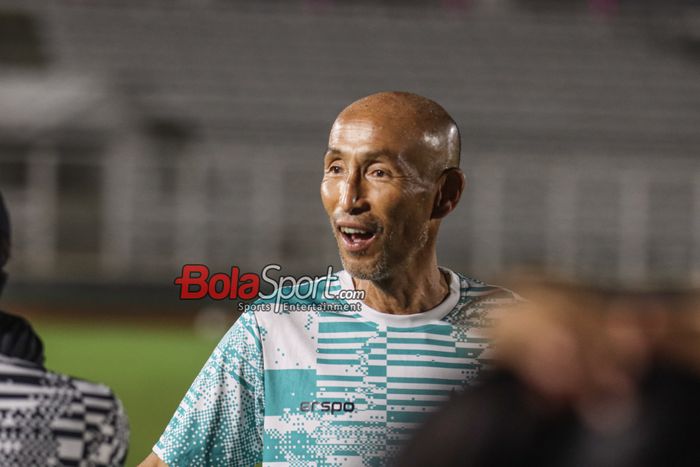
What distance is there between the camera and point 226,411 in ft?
7.62

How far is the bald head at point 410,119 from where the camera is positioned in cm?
223

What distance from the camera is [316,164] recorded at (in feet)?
47.2

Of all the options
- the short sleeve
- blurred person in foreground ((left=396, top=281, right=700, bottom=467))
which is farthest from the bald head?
blurred person in foreground ((left=396, top=281, right=700, bottom=467))

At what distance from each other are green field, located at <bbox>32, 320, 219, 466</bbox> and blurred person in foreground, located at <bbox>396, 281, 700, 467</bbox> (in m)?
5.53

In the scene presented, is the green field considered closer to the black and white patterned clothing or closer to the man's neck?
the man's neck

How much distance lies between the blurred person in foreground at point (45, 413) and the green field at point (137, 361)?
4.74 metres

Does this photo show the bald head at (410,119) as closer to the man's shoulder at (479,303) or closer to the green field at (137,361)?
the man's shoulder at (479,303)

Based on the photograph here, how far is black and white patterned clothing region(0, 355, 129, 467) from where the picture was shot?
58.2 inches

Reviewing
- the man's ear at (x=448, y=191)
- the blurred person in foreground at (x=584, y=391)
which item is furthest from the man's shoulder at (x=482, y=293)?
the blurred person in foreground at (x=584, y=391)

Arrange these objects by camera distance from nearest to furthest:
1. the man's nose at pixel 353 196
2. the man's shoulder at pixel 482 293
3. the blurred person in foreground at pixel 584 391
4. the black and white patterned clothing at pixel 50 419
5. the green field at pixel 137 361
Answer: the blurred person in foreground at pixel 584 391 → the black and white patterned clothing at pixel 50 419 → the man's nose at pixel 353 196 → the man's shoulder at pixel 482 293 → the green field at pixel 137 361

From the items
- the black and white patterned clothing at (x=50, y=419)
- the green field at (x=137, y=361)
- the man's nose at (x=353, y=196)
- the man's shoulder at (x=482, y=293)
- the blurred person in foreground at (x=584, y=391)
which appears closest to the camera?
the blurred person in foreground at (x=584, y=391)

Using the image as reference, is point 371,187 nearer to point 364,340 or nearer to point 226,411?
point 364,340

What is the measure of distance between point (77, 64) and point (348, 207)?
1612 centimetres

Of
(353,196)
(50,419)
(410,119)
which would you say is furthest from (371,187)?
(50,419)
